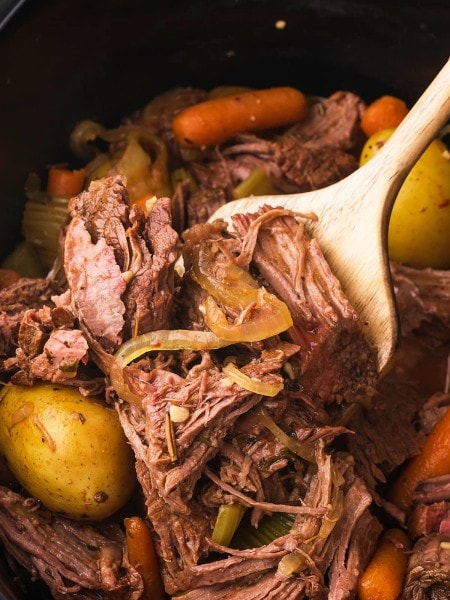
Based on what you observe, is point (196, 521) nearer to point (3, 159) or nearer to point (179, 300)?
point (179, 300)

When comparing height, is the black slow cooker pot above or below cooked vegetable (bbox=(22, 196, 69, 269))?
above

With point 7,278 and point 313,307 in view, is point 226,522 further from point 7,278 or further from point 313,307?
point 7,278

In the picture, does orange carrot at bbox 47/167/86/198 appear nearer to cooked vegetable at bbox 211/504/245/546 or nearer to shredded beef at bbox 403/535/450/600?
cooked vegetable at bbox 211/504/245/546

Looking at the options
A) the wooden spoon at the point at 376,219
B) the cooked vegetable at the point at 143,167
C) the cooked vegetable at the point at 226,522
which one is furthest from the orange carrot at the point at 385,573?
the cooked vegetable at the point at 143,167

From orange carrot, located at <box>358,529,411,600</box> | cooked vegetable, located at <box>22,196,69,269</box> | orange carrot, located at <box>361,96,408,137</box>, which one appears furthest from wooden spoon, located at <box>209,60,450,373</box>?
cooked vegetable, located at <box>22,196,69,269</box>

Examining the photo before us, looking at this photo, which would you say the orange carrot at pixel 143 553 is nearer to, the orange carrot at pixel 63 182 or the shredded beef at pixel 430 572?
the shredded beef at pixel 430 572

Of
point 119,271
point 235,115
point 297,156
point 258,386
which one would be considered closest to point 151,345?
point 119,271
